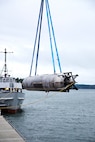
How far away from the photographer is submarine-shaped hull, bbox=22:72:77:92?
1812 centimetres

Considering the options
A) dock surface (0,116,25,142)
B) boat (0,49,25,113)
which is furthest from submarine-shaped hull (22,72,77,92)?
boat (0,49,25,113)

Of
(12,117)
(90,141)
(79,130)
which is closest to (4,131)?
(90,141)

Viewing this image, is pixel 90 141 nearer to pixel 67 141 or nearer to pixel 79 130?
pixel 67 141

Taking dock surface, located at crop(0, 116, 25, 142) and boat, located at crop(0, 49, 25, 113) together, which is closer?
dock surface, located at crop(0, 116, 25, 142)

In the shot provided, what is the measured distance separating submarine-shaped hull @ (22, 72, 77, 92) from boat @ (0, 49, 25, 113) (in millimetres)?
43031

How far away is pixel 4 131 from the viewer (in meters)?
31.1

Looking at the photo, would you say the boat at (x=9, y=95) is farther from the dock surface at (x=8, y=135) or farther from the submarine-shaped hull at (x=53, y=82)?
the submarine-shaped hull at (x=53, y=82)

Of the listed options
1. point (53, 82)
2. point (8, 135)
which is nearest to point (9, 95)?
point (8, 135)

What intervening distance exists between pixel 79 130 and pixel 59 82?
30411 mm

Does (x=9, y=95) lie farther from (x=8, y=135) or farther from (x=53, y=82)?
(x=53, y=82)

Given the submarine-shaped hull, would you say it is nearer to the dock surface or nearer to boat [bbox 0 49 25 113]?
the dock surface

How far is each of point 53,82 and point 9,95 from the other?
46.0 meters

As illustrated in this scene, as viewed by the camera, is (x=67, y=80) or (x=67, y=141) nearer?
(x=67, y=80)

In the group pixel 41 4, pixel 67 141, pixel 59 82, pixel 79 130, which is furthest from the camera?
pixel 79 130
